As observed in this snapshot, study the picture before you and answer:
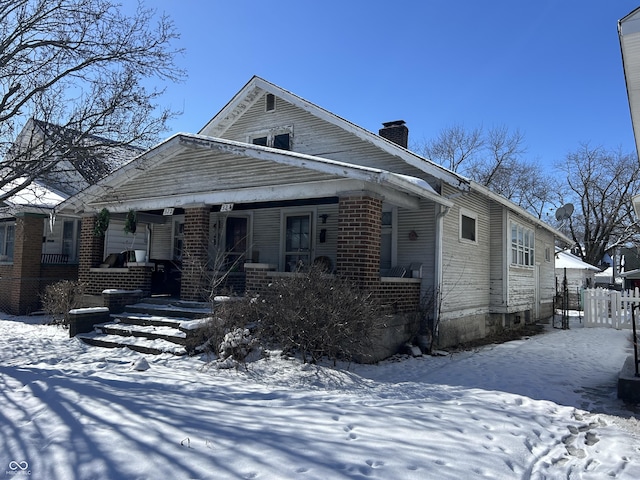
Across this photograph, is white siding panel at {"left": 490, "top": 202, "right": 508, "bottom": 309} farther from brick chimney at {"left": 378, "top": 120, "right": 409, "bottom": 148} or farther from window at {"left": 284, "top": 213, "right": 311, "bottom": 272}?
window at {"left": 284, "top": 213, "right": 311, "bottom": 272}

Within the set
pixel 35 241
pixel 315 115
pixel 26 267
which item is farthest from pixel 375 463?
pixel 35 241

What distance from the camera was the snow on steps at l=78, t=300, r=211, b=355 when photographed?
7883 mm

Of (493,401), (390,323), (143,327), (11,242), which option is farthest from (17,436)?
(11,242)

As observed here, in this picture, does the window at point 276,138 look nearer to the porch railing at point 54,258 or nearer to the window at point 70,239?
the window at point 70,239

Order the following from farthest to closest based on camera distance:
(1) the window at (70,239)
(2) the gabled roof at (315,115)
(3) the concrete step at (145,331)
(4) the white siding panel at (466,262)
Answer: (1) the window at (70,239) → (4) the white siding panel at (466,262) → (2) the gabled roof at (315,115) → (3) the concrete step at (145,331)

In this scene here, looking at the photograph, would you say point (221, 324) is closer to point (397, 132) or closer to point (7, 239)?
point (397, 132)

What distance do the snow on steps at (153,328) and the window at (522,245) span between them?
9.28 meters

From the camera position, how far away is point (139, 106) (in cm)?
1123

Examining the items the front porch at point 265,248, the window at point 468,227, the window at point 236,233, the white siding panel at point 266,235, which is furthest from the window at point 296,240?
the window at point 468,227

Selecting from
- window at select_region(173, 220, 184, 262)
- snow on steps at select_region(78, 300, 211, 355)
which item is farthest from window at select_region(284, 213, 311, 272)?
window at select_region(173, 220, 184, 262)

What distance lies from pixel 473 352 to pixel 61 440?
8270 millimetres

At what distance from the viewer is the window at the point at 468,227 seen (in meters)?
11.3

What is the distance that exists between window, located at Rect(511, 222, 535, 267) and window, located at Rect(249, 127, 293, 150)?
695 cm

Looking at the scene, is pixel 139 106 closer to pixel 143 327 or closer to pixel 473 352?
pixel 143 327
